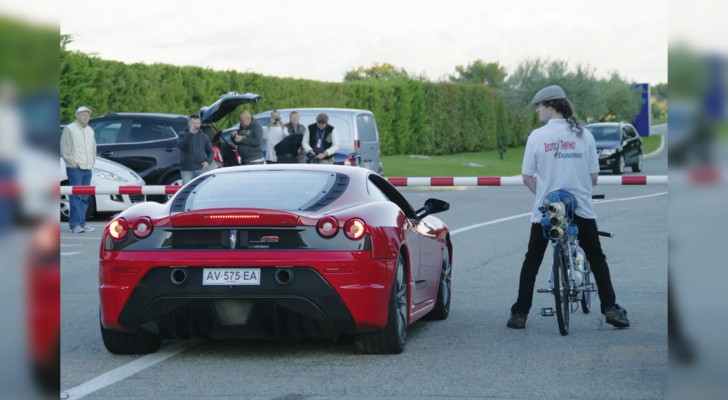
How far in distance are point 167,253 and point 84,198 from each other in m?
11.6

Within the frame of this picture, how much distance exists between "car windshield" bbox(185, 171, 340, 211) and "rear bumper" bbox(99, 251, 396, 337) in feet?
1.48

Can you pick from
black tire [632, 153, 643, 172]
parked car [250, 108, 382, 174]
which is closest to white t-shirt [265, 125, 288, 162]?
parked car [250, 108, 382, 174]

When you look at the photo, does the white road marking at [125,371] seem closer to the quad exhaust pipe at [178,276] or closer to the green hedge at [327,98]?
the quad exhaust pipe at [178,276]

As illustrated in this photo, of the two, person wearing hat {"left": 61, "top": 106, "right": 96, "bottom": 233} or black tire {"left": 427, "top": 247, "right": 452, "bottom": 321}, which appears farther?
person wearing hat {"left": 61, "top": 106, "right": 96, "bottom": 233}

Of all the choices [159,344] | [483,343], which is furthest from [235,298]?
[483,343]

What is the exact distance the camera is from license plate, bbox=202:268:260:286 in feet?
23.0

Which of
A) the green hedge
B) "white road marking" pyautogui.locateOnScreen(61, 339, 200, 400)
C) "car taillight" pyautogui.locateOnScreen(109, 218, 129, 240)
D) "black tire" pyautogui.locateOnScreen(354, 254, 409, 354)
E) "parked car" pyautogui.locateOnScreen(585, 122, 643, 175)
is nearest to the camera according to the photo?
"white road marking" pyautogui.locateOnScreen(61, 339, 200, 400)

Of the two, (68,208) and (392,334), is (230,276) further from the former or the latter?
(68,208)

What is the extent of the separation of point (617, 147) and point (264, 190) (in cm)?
3453

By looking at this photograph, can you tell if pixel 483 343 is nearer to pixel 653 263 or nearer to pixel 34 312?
pixel 653 263

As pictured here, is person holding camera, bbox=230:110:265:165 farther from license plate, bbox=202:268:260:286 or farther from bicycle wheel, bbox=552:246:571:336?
license plate, bbox=202:268:260:286

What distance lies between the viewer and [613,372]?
22.4ft

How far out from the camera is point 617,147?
40.9 metres

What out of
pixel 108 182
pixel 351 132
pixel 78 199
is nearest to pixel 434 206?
pixel 78 199
